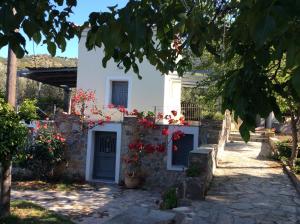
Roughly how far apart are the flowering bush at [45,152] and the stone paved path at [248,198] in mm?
6411

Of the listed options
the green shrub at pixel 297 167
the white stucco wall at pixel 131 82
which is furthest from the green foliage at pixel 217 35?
the white stucco wall at pixel 131 82

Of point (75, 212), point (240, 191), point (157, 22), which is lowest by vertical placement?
point (75, 212)

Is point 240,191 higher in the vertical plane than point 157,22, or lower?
lower

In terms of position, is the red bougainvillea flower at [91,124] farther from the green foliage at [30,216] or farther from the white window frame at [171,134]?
the green foliage at [30,216]

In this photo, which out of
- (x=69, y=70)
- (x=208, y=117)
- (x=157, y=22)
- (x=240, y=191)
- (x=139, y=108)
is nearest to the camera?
(x=157, y=22)

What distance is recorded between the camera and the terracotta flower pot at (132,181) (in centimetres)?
1599

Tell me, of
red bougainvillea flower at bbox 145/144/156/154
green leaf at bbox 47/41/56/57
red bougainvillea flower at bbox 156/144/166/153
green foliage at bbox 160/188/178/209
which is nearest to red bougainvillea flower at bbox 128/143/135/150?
red bougainvillea flower at bbox 145/144/156/154

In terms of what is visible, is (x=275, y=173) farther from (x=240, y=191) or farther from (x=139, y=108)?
(x=139, y=108)

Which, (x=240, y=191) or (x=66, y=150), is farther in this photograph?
(x=66, y=150)

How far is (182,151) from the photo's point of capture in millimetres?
16641

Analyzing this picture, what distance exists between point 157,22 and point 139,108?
49.1 feet

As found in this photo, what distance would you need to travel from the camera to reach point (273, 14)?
193cm

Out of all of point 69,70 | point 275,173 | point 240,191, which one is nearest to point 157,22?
point 240,191

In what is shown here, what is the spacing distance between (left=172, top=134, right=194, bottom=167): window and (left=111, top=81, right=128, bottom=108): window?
336cm
